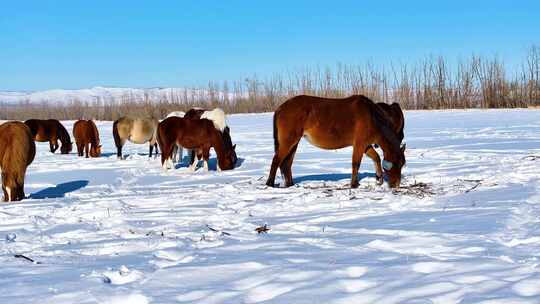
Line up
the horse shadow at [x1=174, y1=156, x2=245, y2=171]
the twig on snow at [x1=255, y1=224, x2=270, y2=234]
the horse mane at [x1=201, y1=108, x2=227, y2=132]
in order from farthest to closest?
the horse shadow at [x1=174, y1=156, x2=245, y2=171]
the horse mane at [x1=201, y1=108, x2=227, y2=132]
the twig on snow at [x1=255, y1=224, x2=270, y2=234]

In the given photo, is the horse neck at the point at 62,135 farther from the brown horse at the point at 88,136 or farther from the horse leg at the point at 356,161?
the horse leg at the point at 356,161

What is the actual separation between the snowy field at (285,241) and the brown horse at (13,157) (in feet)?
2.72

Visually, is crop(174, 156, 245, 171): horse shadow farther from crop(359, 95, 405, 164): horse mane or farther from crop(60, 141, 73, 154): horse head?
crop(60, 141, 73, 154): horse head

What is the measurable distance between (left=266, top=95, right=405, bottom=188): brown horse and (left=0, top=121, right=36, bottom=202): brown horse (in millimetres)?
4133

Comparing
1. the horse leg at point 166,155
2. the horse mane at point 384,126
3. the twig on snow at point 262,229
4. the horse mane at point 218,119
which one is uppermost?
the horse mane at point 218,119

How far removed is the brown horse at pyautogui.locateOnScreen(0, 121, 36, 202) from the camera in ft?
29.8

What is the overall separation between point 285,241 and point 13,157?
6247 millimetres

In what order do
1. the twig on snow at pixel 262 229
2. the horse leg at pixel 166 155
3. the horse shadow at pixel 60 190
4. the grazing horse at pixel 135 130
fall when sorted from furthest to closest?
the grazing horse at pixel 135 130 → the horse leg at pixel 166 155 → the horse shadow at pixel 60 190 → the twig on snow at pixel 262 229

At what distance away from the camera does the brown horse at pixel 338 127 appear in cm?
891

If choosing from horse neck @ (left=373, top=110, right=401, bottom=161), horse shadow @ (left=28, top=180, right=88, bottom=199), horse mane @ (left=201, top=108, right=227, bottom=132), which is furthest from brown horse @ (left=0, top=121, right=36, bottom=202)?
horse neck @ (left=373, top=110, right=401, bottom=161)

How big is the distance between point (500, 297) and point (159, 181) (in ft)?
29.6

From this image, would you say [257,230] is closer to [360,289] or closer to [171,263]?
[171,263]

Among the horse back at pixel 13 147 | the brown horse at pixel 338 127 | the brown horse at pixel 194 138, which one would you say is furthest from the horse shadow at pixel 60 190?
the brown horse at pixel 338 127

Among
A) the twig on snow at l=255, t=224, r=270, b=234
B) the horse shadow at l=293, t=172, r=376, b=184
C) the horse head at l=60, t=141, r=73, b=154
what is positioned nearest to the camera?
the twig on snow at l=255, t=224, r=270, b=234
